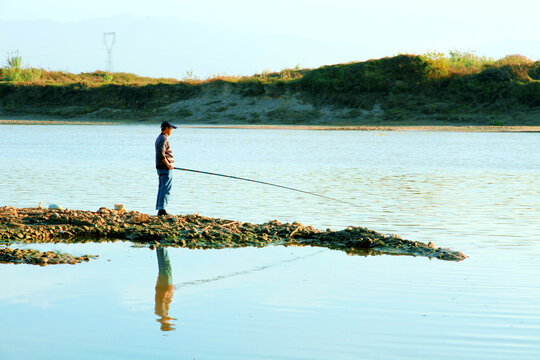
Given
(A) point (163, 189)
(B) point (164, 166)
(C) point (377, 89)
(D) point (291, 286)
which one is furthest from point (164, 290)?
(C) point (377, 89)

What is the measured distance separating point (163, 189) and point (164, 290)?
4.37m

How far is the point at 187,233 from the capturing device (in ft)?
32.2

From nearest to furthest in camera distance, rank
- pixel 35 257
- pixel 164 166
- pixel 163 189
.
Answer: pixel 35 257 → pixel 163 189 → pixel 164 166

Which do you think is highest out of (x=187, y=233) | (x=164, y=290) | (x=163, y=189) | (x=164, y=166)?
(x=164, y=166)

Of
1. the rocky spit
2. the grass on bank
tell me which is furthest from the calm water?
the grass on bank

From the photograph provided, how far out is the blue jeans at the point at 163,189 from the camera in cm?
1124

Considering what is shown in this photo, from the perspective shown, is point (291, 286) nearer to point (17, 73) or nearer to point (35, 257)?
point (35, 257)

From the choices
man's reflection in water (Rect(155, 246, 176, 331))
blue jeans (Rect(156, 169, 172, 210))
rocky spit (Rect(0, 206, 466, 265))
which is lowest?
man's reflection in water (Rect(155, 246, 176, 331))

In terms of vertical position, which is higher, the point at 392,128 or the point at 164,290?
the point at 392,128

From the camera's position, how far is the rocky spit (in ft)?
31.0

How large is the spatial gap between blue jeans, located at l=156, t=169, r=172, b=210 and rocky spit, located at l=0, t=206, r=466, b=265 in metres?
0.64

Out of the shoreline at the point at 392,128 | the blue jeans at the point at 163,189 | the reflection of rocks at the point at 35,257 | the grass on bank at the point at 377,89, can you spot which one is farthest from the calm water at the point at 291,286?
the grass on bank at the point at 377,89

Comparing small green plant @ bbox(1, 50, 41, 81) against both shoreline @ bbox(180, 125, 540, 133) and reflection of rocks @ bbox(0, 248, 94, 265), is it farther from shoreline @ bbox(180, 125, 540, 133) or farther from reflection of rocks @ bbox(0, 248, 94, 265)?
reflection of rocks @ bbox(0, 248, 94, 265)

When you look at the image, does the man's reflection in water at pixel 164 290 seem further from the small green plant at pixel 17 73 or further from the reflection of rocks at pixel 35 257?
the small green plant at pixel 17 73
